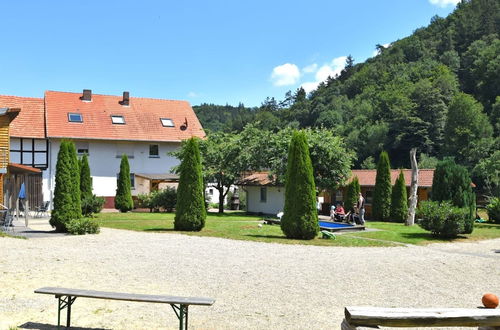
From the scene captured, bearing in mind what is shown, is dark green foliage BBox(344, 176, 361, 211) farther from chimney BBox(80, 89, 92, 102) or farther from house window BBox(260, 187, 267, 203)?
chimney BBox(80, 89, 92, 102)

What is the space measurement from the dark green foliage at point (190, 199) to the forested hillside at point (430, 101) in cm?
2498

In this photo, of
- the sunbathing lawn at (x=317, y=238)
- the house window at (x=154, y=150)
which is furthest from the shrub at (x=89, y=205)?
the house window at (x=154, y=150)

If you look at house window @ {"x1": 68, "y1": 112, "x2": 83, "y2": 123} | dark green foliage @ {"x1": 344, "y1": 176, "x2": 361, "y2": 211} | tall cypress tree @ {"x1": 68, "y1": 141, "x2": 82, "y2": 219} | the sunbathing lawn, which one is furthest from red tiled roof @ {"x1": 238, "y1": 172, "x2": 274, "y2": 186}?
tall cypress tree @ {"x1": 68, "y1": 141, "x2": 82, "y2": 219}

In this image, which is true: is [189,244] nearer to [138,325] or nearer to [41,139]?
[138,325]

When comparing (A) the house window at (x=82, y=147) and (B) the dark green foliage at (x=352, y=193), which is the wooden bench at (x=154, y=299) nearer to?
(B) the dark green foliage at (x=352, y=193)

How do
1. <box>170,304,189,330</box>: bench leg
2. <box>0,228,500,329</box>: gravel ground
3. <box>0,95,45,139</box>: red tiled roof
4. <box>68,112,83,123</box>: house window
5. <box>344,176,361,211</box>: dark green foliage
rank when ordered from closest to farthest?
<box>170,304,189,330</box>: bench leg < <box>0,228,500,329</box>: gravel ground < <box>344,176,361,211</box>: dark green foliage < <box>0,95,45,139</box>: red tiled roof < <box>68,112,83,123</box>: house window

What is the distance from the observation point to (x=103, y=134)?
37.4 m

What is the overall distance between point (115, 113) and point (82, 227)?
916 inches

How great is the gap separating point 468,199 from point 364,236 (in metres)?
4.70

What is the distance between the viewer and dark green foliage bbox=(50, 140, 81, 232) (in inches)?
746

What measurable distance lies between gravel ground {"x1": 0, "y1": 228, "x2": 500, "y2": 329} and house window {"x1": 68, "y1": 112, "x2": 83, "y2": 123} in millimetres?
22690

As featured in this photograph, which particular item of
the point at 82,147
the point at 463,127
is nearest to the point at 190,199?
the point at 82,147

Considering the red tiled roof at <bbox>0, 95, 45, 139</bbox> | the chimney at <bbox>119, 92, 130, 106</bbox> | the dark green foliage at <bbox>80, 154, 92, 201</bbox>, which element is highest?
the chimney at <bbox>119, 92, 130, 106</bbox>

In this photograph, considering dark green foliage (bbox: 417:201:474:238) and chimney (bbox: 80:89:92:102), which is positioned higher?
chimney (bbox: 80:89:92:102)
